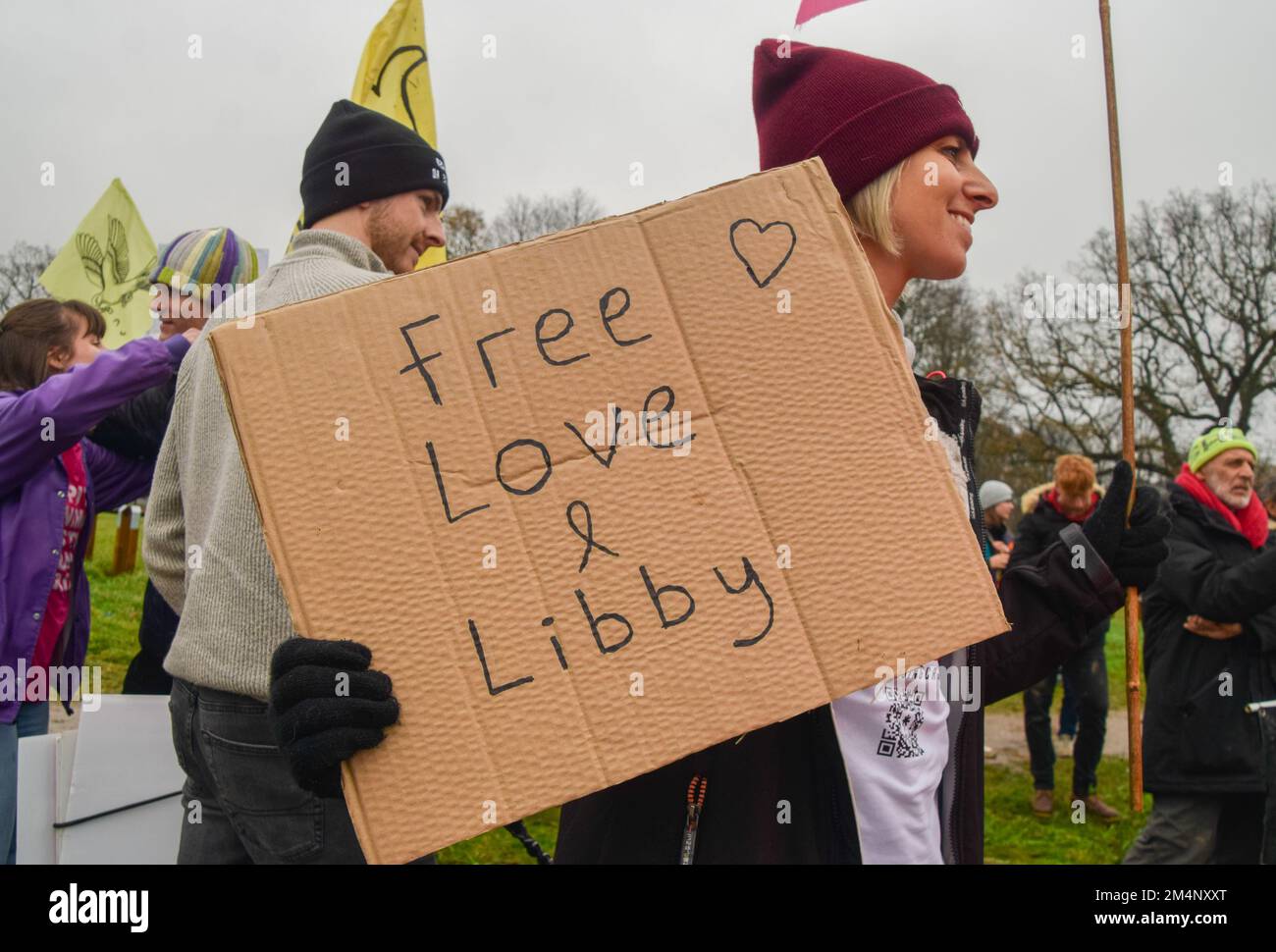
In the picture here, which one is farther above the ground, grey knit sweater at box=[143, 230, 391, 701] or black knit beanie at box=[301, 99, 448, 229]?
black knit beanie at box=[301, 99, 448, 229]

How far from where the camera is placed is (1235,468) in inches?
177

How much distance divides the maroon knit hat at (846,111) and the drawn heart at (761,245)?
1.38ft

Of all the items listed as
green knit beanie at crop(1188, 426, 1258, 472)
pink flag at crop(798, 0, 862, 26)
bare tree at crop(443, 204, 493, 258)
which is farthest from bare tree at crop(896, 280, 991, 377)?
pink flag at crop(798, 0, 862, 26)

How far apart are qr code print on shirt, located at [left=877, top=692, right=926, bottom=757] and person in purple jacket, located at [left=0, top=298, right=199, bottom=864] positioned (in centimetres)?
218

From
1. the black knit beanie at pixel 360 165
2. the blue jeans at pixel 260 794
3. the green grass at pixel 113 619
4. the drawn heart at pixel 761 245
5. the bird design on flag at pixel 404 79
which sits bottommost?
the green grass at pixel 113 619

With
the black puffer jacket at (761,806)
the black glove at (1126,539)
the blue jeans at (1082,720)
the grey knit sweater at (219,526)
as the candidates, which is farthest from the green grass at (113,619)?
the black glove at (1126,539)

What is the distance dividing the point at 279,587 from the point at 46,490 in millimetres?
1641

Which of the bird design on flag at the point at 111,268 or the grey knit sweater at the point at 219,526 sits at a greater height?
the bird design on flag at the point at 111,268

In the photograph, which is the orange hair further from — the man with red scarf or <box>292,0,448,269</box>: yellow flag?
<box>292,0,448,269</box>: yellow flag

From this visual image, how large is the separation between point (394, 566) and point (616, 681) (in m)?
0.29

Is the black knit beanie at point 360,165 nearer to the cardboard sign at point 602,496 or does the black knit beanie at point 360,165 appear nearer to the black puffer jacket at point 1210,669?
the cardboard sign at point 602,496

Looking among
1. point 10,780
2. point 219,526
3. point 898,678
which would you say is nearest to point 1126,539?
point 898,678

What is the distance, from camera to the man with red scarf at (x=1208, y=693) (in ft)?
13.5

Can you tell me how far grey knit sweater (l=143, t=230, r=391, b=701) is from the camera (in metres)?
1.92
